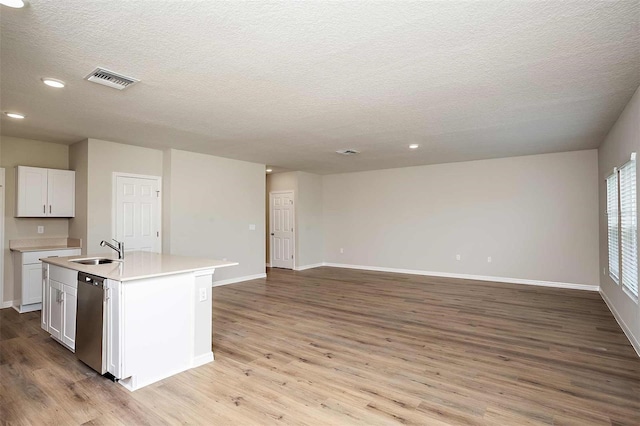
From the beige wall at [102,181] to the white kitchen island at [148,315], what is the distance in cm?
195

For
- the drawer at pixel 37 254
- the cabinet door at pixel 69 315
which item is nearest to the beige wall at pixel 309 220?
the drawer at pixel 37 254

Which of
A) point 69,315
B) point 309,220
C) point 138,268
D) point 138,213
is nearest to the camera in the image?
point 138,268

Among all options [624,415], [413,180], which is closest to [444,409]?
[624,415]

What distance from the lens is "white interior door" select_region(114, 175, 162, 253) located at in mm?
5652

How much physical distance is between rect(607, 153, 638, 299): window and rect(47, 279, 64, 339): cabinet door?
5.90m

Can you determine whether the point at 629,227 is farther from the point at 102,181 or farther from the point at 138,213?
the point at 102,181

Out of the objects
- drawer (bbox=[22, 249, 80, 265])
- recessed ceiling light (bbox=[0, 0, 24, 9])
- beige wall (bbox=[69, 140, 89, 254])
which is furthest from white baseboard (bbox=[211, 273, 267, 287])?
recessed ceiling light (bbox=[0, 0, 24, 9])

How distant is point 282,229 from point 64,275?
19.6ft

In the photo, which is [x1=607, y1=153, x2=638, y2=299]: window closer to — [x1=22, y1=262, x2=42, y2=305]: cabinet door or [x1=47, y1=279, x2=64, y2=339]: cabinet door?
[x1=47, y1=279, x2=64, y2=339]: cabinet door

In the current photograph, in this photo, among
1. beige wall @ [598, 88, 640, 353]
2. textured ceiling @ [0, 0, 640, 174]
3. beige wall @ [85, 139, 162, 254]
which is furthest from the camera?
beige wall @ [85, 139, 162, 254]

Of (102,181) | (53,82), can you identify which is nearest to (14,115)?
(102,181)

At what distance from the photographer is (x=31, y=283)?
491cm

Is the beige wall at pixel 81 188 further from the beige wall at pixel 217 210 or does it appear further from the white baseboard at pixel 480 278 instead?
the white baseboard at pixel 480 278

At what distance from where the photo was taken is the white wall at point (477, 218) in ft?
21.0
